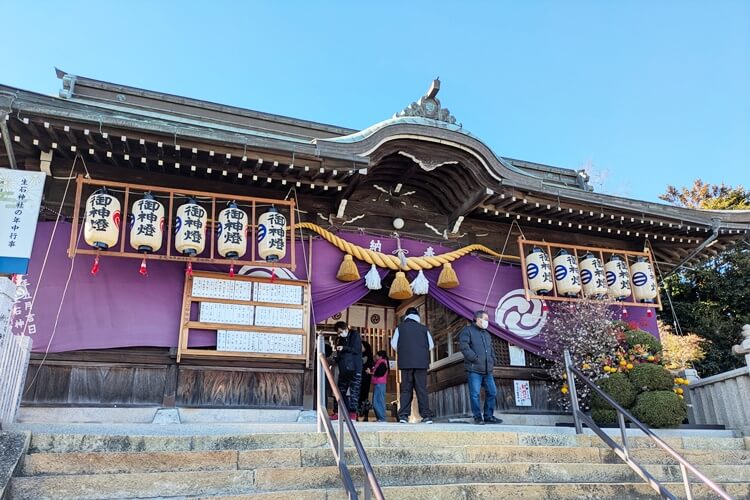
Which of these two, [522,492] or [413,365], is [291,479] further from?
[413,365]

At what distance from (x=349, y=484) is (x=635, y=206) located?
753 centimetres

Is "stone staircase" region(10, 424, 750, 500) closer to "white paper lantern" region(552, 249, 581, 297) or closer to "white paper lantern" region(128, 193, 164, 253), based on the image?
"white paper lantern" region(128, 193, 164, 253)

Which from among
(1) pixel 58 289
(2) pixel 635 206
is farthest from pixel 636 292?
(1) pixel 58 289

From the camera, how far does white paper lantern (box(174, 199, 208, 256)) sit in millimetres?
7336

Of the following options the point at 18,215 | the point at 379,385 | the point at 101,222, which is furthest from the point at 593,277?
the point at 18,215

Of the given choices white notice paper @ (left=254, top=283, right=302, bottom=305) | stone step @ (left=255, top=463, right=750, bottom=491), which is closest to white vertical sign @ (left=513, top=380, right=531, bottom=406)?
stone step @ (left=255, top=463, right=750, bottom=491)

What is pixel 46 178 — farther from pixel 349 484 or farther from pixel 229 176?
pixel 349 484

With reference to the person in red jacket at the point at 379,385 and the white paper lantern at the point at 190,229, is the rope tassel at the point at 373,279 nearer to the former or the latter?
the person in red jacket at the point at 379,385

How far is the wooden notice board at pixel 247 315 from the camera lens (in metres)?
7.66

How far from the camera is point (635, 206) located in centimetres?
958

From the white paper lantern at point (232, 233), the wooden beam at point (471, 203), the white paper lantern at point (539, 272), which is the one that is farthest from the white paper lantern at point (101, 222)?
the white paper lantern at point (539, 272)

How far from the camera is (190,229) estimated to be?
7363mm

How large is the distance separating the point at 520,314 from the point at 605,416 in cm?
212

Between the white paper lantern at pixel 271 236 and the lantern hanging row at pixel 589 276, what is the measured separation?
4.11m
